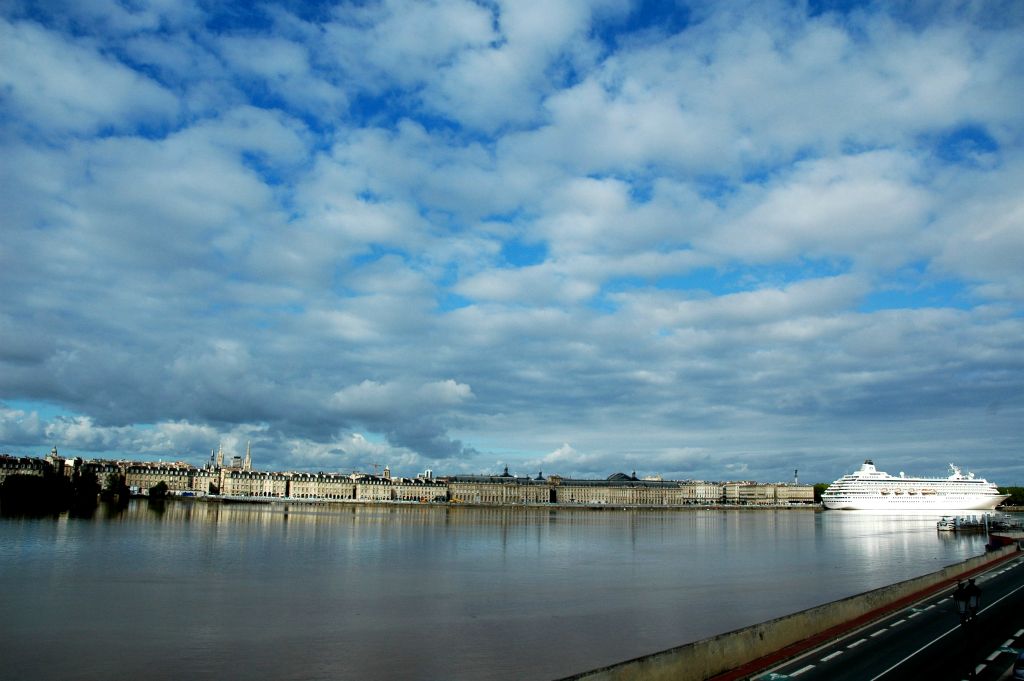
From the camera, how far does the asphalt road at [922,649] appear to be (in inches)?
749

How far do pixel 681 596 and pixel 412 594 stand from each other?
15.6 metres

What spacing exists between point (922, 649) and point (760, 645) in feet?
17.4

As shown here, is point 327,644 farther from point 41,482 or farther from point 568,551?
point 41,482

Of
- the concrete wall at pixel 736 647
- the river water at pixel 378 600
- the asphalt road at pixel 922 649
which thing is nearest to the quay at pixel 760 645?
the concrete wall at pixel 736 647

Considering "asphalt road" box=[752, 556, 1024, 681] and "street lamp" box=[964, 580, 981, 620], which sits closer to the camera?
"street lamp" box=[964, 580, 981, 620]

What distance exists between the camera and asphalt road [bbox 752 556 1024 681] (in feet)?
62.4

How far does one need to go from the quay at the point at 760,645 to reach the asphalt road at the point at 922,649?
41cm

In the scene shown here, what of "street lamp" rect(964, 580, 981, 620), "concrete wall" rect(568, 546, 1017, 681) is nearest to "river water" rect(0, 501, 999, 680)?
"concrete wall" rect(568, 546, 1017, 681)

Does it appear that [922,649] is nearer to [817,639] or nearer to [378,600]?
[817,639]

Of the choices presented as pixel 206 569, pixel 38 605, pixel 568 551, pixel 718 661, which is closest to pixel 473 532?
pixel 568 551

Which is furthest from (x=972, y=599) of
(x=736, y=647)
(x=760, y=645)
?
(x=760, y=645)

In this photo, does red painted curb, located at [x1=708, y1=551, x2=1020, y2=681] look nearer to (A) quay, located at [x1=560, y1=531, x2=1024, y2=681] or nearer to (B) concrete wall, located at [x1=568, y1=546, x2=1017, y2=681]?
(A) quay, located at [x1=560, y1=531, x2=1024, y2=681]

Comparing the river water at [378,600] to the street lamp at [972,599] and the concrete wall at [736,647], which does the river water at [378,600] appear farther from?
the street lamp at [972,599]

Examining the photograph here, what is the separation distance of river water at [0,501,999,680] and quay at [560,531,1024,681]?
7.62 metres
